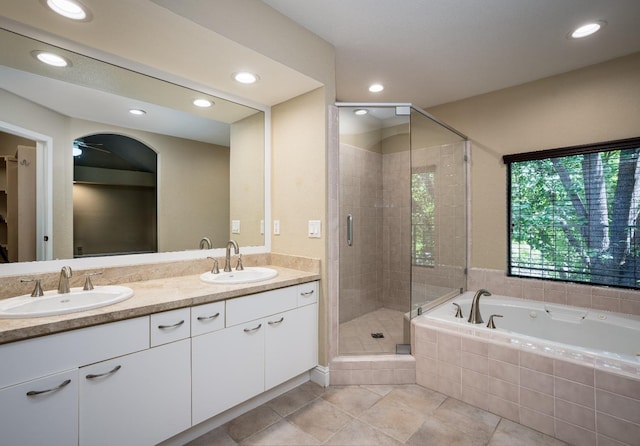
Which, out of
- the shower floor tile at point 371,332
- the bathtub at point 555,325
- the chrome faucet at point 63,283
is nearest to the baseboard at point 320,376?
the shower floor tile at point 371,332

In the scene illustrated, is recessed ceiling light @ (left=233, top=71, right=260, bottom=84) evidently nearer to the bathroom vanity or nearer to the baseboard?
the bathroom vanity

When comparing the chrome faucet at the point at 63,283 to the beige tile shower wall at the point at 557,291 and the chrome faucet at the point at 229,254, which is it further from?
the beige tile shower wall at the point at 557,291

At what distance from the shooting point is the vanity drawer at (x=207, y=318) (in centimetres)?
161

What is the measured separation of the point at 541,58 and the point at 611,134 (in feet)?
2.80

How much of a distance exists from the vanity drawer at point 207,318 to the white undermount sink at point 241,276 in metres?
0.20

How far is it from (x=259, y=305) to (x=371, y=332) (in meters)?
1.30

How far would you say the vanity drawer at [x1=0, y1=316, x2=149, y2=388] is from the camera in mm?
1107

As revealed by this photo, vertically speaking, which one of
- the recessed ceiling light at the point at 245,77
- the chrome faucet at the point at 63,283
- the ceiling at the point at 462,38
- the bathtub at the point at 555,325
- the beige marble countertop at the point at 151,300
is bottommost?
the bathtub at the point at 555,325

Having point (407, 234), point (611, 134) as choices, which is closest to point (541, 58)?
point (611, 134)

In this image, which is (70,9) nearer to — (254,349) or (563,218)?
(254,349)

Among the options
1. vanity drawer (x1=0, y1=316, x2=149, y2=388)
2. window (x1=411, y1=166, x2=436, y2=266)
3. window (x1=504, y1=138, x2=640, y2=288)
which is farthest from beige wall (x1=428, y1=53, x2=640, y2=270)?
vanity drawer (x1=0, y1=316, x2=149, y2=388)

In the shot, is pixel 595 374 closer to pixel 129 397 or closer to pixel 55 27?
pixel 129 397

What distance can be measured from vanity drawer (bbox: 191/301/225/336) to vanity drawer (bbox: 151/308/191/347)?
0.03m

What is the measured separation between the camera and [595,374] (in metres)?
1.62
